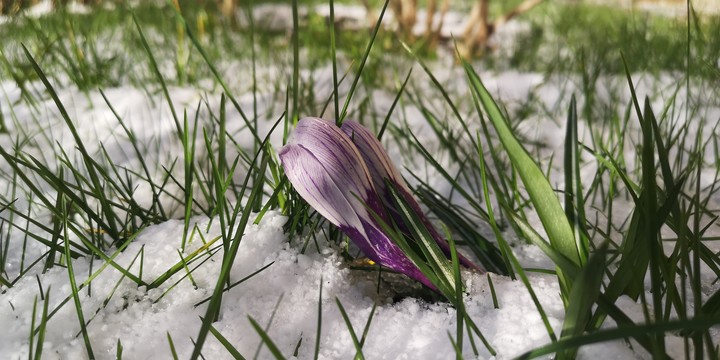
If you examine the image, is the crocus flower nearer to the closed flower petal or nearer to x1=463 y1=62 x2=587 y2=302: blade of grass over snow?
the closed flower petal

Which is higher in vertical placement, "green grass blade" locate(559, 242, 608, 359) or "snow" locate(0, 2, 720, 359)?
"green grass blade" locate(559, 242, 608, 359)

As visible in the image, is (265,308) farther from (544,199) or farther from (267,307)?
(544,199)

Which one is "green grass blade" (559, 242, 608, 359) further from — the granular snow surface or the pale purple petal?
the pale purple petal

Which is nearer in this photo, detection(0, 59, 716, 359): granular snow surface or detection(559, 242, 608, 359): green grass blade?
detection(559, 242, 608, 359): green grass blade

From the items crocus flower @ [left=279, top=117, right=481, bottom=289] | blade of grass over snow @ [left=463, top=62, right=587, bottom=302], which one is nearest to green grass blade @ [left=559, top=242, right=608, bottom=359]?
blade of grass over snow @ [left=463, top=62, right=587, bottom=302]

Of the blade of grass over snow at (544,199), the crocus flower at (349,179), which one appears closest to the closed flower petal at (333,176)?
the crocus flower at (349,179)

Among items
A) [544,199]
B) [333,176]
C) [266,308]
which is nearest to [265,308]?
[266,308]

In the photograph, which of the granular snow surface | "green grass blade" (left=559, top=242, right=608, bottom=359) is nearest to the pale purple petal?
the granular snow surface

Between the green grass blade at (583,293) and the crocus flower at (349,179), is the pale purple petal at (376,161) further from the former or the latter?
the green grass blade at (583,293)
